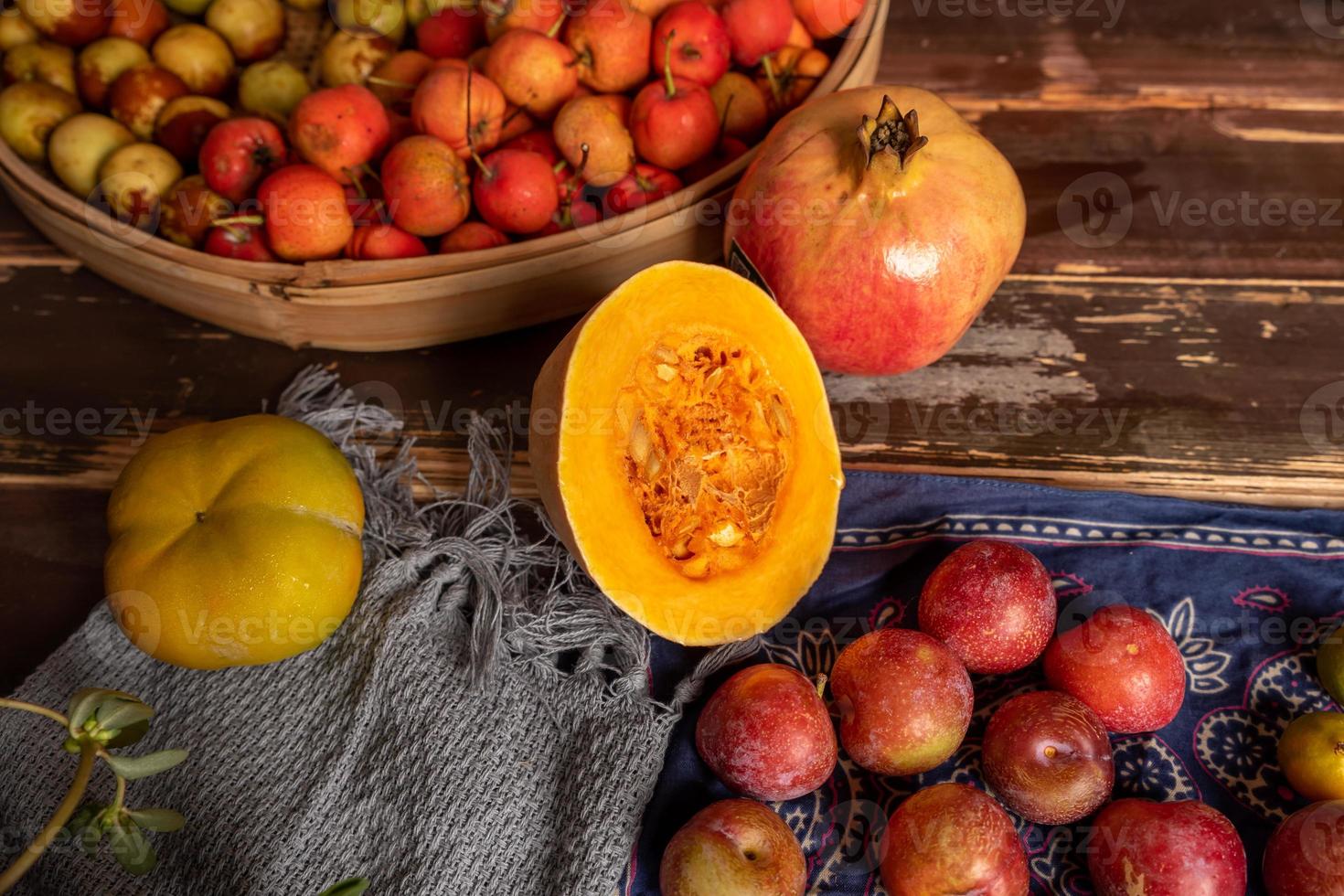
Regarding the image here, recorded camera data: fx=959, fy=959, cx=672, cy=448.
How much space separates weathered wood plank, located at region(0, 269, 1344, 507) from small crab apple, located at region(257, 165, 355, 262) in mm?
166

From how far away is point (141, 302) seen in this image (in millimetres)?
1429

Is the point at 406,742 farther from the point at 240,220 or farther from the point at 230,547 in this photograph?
the point at 240,220

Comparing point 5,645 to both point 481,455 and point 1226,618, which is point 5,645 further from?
point 1226,618

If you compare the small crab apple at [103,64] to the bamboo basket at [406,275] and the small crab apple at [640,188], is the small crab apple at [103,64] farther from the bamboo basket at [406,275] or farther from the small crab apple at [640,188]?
the small crab apple at [640,188]

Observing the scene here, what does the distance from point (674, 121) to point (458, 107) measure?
289 millimetres

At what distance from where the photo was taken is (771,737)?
924mm

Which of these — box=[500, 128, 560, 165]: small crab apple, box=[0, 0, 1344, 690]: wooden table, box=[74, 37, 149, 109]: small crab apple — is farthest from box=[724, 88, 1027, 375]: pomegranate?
box=[74, 37, 149, 109]: small crab apple

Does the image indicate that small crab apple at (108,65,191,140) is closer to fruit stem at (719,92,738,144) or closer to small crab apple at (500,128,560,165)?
small crab apple at (500,128,560,165)

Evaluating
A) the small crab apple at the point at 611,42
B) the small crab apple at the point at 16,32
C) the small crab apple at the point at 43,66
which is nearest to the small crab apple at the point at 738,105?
the small crab apple at the point at 611,42

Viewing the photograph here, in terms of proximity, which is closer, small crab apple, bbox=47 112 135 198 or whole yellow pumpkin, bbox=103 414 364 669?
whole yellow pumpkin, bbox=103 414 364 669

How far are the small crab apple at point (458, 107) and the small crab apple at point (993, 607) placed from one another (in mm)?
838

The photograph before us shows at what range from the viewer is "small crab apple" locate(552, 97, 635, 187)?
1301 mm

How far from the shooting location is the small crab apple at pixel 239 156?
1.31 metres

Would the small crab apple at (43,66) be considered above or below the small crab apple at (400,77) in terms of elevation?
above
